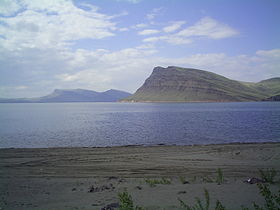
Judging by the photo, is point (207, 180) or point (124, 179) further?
point (124, 179)

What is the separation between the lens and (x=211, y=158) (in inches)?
837

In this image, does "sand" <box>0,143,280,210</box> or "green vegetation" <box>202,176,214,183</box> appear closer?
"sand" <box>0,143,280,210</box>

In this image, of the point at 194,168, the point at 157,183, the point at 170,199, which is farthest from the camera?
the point at 194,168

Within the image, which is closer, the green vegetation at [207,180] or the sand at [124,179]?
the sand at [124,179]

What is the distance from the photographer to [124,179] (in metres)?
14.9

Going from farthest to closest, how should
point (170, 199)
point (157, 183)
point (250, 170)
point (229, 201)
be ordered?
1. point (250, 170)
2. point (157, 183)
3. point (170, 199)
4. point (229, 201)

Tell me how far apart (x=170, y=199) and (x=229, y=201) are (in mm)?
2610

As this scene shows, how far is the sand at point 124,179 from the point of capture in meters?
10.9

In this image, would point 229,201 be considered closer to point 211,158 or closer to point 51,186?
point 51,186

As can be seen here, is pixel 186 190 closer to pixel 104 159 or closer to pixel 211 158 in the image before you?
pixel 211 158

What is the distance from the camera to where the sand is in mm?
10883

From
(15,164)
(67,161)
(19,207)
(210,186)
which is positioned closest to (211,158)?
(210,186)

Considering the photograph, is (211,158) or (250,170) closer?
(250,170)

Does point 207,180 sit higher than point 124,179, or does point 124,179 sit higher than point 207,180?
point 207,180
